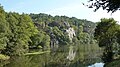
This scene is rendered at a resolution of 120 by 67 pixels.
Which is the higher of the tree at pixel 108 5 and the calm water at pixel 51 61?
the tree at pixel 108 5

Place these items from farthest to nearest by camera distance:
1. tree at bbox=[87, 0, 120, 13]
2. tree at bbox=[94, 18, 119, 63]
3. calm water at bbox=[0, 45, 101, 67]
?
tree at bbox=[94, 18, 119, 63], calm water at bbox=[0, 45, 101, 67], tree at bbox=[87, 0, 120, 13]

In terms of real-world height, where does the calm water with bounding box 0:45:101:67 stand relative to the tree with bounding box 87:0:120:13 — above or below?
below

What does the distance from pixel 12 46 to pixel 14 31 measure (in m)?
9.49

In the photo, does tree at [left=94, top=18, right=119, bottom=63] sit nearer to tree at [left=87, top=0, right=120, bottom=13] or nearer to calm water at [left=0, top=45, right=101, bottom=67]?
calm water at [left=0, top=45, right=101, bottom=67]

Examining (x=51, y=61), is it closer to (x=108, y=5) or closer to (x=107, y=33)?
(x=107, y=33)

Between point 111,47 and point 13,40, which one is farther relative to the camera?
point 13,40

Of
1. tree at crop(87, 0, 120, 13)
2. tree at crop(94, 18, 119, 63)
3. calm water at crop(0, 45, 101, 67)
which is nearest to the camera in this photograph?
tree at crop(87, 0, 120, 13)

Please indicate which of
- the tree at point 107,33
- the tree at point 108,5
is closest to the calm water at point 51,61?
the tree at point 107,33

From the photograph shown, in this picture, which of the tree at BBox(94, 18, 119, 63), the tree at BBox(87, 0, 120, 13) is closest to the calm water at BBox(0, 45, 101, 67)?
the tree at BBox(94, 18, 119, 63)

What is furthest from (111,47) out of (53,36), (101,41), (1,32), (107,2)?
(53,36)

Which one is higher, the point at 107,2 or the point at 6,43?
the point at 107,2

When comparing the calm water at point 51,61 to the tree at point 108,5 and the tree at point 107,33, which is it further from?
the tree at point 108,5

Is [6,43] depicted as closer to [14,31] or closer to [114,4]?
[14,31]

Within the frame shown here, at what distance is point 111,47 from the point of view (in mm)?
67062
